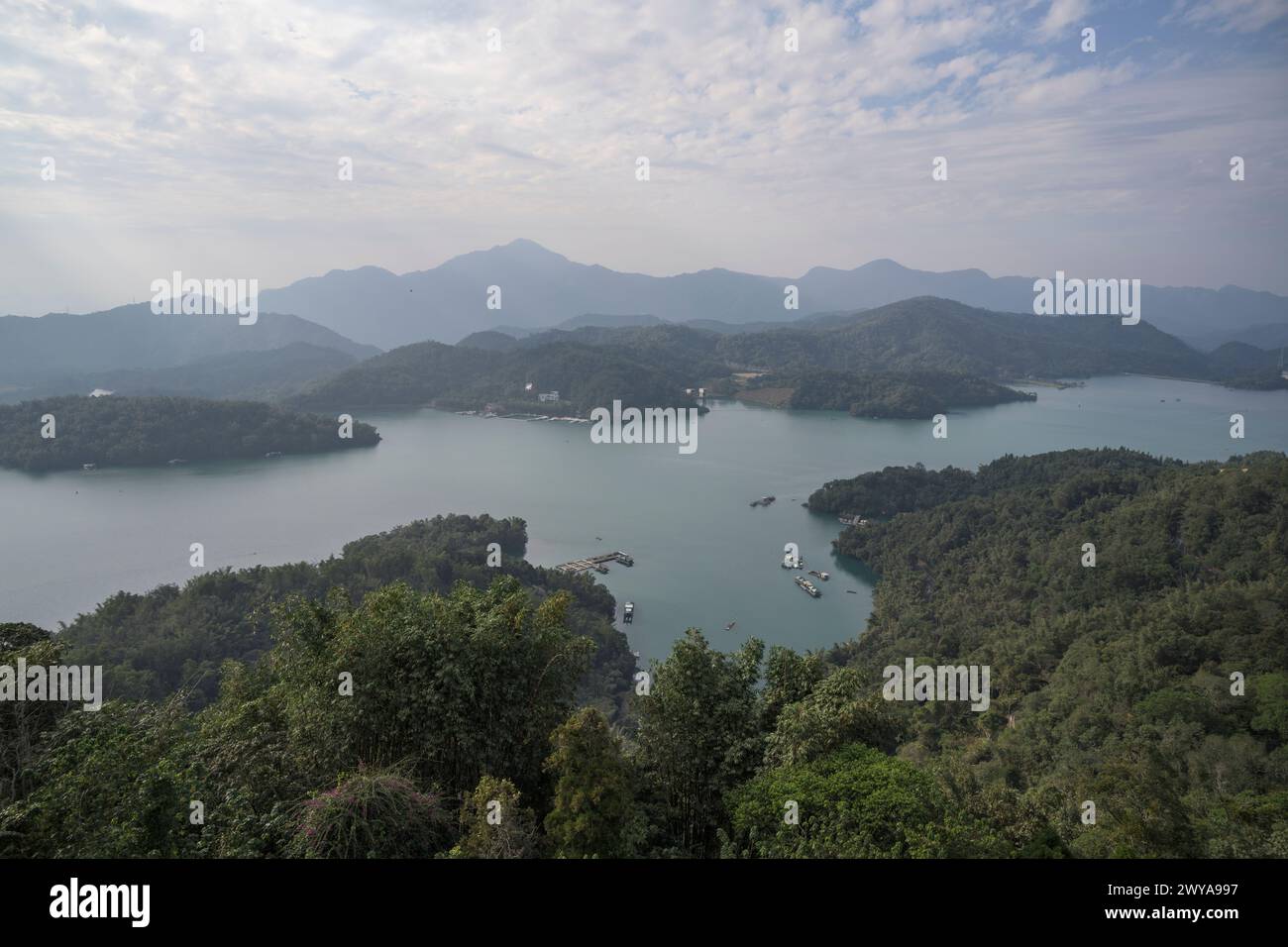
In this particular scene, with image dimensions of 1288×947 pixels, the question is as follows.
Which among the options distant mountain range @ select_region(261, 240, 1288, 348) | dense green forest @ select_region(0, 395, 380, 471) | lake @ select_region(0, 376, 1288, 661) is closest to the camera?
lake @ select_region(0, 376, 1288, 661)

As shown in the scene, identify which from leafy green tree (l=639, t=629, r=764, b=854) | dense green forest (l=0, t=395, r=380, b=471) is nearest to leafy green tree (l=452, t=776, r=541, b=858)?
leafy green tree (l=639, t=629, r=764, b=854)

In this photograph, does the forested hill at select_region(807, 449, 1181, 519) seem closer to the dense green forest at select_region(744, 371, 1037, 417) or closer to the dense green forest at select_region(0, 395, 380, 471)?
the dense green forest at select_region(744, 371, 1037, 417)

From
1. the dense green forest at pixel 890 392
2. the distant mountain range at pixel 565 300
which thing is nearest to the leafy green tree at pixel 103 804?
the dense green forest at pixel 890 392

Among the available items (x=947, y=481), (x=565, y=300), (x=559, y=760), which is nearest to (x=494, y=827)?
(x=559, y=760)

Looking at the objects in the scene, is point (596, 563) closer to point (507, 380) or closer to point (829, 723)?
point (829, 723)
